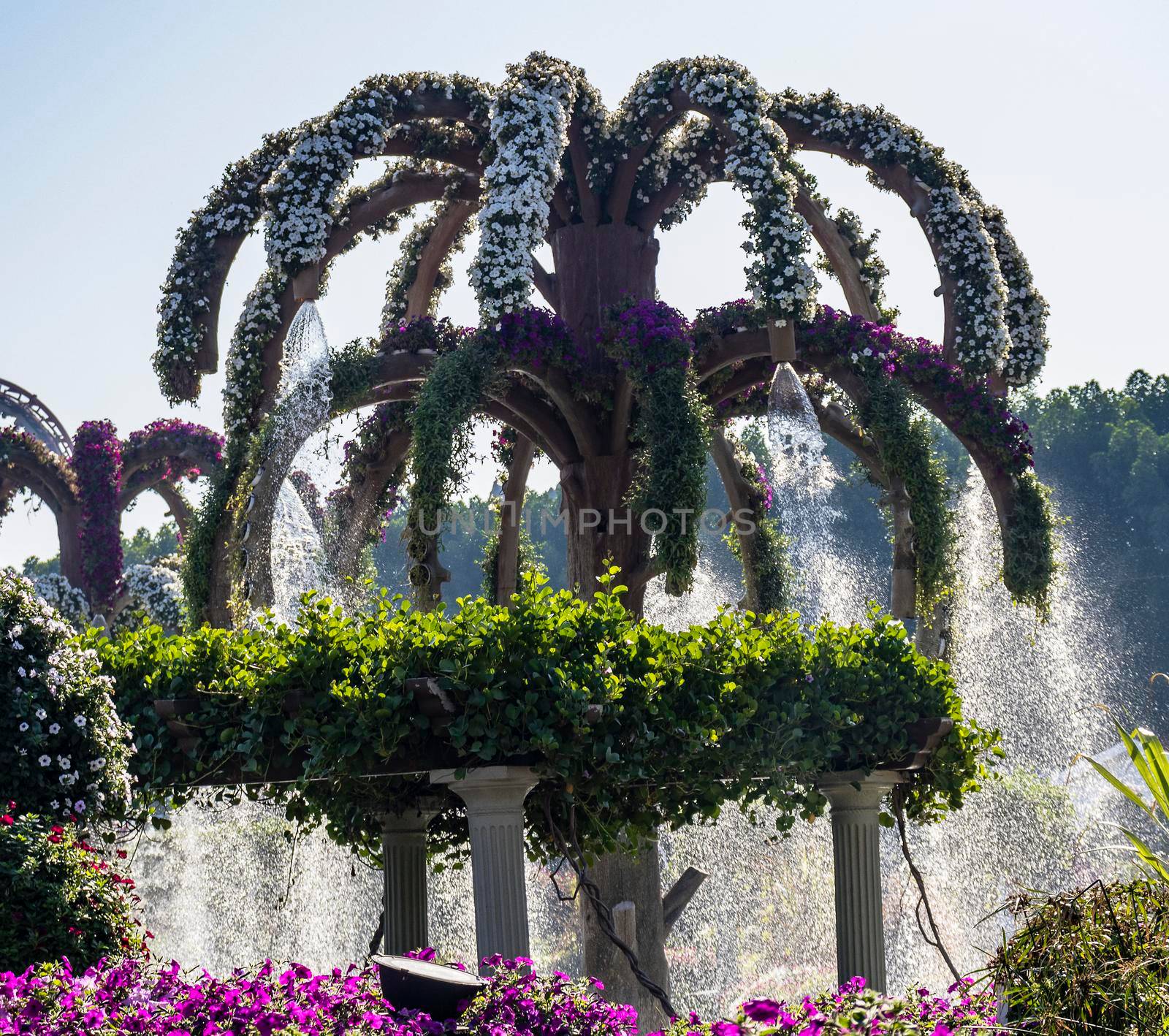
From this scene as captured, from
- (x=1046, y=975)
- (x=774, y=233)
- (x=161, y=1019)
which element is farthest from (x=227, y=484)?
(x=1046, y=975)

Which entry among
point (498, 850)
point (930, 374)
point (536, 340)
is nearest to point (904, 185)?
point (930, 374)

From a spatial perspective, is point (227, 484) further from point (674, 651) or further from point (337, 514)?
point (674, 651)

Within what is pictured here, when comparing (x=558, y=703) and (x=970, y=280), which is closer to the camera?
(x=558, y=703)

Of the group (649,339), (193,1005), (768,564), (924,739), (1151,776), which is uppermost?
(649,339)

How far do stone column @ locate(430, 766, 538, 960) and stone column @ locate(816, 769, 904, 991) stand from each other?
1.85m

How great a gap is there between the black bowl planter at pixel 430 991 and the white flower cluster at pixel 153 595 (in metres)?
17.6

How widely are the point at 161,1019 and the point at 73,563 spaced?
18772mm

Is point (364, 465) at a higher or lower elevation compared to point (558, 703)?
higher

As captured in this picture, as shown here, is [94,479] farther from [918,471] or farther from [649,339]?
[918,471]

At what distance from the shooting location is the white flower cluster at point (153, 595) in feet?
71.2

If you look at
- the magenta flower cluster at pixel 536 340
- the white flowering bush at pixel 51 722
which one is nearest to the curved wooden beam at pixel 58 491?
the magenta flower cluster at pixel 536 340

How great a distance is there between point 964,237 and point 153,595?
1504cm

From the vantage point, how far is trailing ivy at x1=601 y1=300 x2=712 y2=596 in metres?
9.52

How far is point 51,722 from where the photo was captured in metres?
6.02
